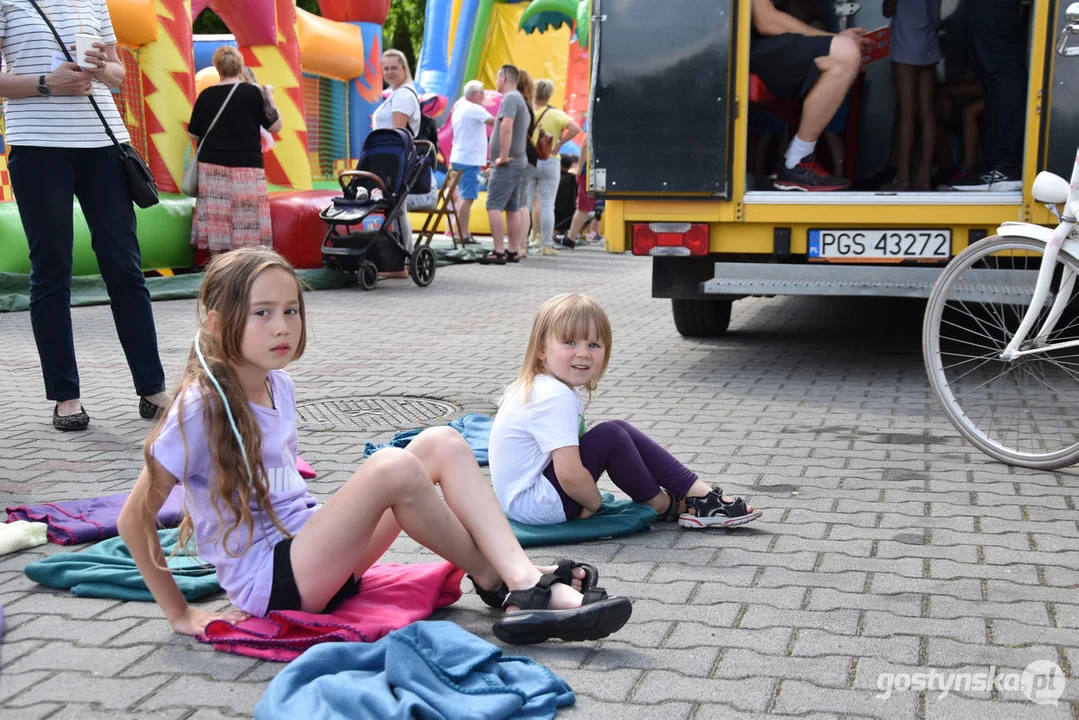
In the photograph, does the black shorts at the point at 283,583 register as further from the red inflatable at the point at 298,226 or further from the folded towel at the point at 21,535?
the red inflatable at the point at 298,226

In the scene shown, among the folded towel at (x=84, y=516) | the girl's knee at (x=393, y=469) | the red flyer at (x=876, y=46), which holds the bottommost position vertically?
the folded towel at (x=84, y=516)

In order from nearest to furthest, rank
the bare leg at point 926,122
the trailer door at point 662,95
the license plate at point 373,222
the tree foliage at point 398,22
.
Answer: the trailer door at point 662,95, the bare leg at point 926,122, the license plate at point 373,222, the tree foliage at point 398,22

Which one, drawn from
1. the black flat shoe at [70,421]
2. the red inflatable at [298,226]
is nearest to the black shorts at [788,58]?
the black flat shoe at [70,421]

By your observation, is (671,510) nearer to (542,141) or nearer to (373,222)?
(373,222)

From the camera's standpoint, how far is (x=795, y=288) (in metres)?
6.32

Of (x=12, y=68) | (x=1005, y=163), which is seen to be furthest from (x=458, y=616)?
(x=1005, y=163)

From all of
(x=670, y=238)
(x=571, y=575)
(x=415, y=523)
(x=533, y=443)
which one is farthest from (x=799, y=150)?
(x=415, y=523)

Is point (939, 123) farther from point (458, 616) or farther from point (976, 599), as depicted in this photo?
point (458, 616)

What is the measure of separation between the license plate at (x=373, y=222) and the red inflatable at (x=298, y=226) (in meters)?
0.41

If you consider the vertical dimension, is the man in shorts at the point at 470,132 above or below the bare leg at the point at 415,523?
above

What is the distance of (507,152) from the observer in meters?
13.1

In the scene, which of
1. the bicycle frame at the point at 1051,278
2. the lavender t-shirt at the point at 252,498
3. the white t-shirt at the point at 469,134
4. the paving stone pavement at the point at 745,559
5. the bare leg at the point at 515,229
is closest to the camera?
the paving stone pavement at the point at 745,559

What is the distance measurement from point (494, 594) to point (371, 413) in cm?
271

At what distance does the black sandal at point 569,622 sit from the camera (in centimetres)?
282
